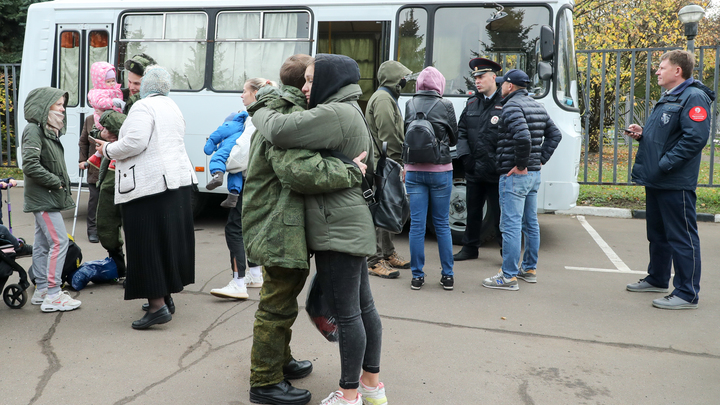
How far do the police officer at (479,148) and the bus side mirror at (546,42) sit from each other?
75 centimetres

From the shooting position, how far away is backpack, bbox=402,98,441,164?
17.0ft

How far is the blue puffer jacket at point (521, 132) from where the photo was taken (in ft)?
17.1

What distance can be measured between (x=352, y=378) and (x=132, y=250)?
2.03 metres

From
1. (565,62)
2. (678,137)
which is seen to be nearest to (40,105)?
(678,137)

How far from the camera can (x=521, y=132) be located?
5.18m

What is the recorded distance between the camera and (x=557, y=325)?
4.56 metres

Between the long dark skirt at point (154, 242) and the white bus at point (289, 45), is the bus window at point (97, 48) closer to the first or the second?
the white bus at point (289, 45)

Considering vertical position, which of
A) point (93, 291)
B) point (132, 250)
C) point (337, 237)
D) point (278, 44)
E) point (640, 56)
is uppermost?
point (640, 56)

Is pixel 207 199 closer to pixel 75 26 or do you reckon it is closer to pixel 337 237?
pixel 75 26

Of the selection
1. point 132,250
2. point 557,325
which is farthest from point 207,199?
point 557,325

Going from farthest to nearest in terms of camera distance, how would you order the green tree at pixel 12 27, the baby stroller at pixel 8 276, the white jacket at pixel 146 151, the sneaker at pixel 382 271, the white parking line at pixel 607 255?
the green tree at pixel 12 27 → the white parking line at pixel 607 255 → the sneaker at pixel 382 271 → the baby stroller at pixel 8 276 → the white jacket at pixel 146 151

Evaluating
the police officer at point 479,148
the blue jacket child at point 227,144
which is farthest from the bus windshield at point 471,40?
the blue jacket child at point 227,144

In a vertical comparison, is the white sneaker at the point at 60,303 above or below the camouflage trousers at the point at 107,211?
below

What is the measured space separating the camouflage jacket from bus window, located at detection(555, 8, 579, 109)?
4841 millimetres
